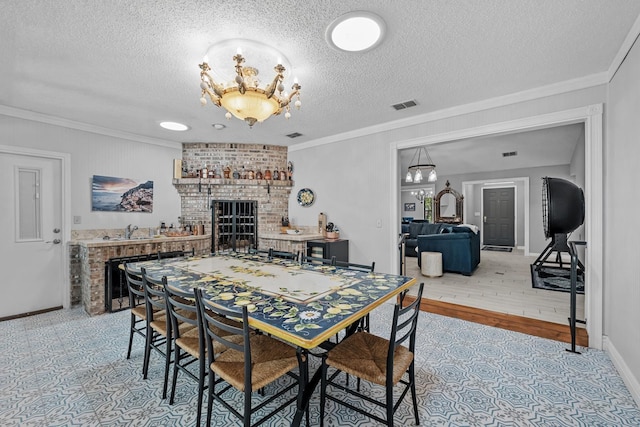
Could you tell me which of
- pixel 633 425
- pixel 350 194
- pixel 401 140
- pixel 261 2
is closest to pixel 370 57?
pixel 261 2

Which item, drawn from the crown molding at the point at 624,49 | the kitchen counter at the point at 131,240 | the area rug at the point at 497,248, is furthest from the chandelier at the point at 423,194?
the kitchen counter at the point at 131,240

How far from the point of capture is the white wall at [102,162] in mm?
3410

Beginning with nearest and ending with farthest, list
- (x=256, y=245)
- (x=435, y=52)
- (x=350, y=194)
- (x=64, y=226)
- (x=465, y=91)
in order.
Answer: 1. (x=435, y=52)
2. (x=465, y=91)
3. (x=64, y=226)
4. (x=350, y=194)
5. (x=256, y=245)

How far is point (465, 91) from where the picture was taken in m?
2.86

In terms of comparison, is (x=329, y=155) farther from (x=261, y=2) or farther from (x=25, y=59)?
(x=25, y=59)

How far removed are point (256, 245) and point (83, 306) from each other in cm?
246

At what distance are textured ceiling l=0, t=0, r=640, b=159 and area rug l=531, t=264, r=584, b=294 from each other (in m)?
3.14

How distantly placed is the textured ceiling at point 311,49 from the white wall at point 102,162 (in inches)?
13.4

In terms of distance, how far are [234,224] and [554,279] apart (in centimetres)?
547

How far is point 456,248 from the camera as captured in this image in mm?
5324

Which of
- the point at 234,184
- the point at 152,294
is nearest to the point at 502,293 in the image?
the point at 152,294

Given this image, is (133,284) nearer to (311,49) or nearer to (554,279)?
(311,49)

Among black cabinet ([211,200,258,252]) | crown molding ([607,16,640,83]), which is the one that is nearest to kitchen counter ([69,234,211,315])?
black cabinet ([211,200,258,252])

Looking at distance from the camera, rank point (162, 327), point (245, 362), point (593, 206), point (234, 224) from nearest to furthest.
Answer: point (245, 362), point (162, 327), point (593, 206), point (234, 224)
